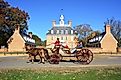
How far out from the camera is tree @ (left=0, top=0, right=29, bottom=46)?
232 feet

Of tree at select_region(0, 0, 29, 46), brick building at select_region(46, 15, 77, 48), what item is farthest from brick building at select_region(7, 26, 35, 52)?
brick building at select_region(46, 15, 77, 48)

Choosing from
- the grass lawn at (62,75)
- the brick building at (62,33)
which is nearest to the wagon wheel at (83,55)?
the grass lawn at (62,75)

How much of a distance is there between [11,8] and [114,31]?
157ft

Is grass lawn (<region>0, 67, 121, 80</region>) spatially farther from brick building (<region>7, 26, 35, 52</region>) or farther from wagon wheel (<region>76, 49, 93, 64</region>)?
brick building (<region>7, 26, 35, 52</region>)

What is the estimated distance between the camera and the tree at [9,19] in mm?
70750

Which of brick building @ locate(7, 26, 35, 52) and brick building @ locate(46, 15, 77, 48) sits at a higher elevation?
brick building @ locate(46, 15, 77, 48)

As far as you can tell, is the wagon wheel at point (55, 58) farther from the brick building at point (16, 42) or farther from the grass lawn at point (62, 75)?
the brick building at point (16, 42)

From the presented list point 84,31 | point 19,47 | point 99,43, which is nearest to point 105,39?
point 99,43

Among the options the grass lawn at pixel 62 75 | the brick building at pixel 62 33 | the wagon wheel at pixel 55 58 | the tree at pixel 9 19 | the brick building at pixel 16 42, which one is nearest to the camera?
the grass lawn at pixel 62 75

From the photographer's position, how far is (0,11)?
65750 mm

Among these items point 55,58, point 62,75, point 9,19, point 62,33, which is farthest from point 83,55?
point 62,33

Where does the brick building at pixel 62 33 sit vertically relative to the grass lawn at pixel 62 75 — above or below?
above

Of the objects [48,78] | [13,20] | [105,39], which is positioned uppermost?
[13,20]

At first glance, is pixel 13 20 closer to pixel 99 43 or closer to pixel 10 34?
pixel 10 34
